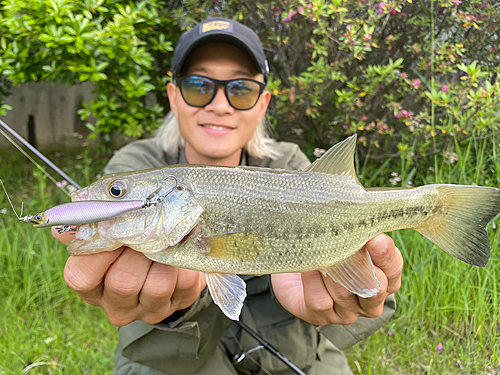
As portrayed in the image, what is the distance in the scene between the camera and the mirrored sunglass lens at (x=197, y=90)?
233cm

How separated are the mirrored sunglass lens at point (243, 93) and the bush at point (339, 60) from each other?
0.96 metres

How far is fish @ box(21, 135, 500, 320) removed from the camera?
1.32 metres

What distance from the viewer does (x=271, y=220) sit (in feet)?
4.60

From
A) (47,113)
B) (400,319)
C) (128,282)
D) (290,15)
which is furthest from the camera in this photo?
(47,113)

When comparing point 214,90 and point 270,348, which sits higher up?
point 214,90

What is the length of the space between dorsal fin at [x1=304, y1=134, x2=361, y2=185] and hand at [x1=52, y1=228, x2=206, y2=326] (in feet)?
2.42

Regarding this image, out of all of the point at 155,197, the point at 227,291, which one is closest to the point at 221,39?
the point at 155,197

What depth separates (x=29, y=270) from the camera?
3.31 m

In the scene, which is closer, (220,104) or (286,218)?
(286,218)

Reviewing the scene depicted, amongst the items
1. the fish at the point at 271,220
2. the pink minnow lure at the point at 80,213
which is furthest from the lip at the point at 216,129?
the pink minnow lure at the point at 80,213

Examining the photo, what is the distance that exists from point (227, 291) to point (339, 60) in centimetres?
267

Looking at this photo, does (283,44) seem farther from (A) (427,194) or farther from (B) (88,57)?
(A) (427,194)

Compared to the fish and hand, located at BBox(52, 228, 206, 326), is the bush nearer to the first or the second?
the fish

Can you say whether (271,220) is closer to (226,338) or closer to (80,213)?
(80,213)
